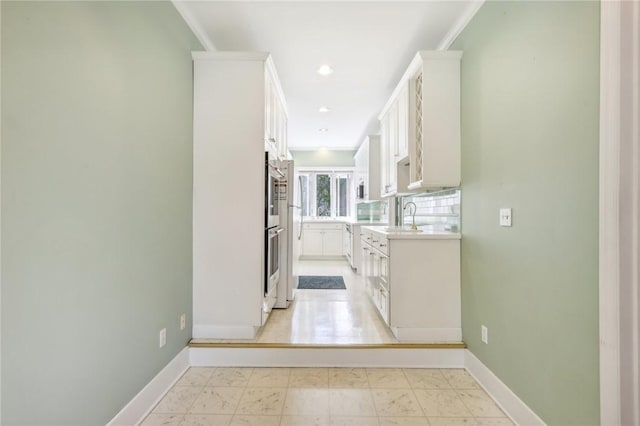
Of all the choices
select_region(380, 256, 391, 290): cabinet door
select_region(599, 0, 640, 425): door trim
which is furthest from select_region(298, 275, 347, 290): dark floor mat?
select_region(599, 0, 640, 425): door trim

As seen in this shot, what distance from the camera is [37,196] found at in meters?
1.10

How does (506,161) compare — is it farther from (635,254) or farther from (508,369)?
(508,369)

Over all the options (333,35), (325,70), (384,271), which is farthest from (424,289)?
(325,70)

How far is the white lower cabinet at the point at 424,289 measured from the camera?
2.37 meters

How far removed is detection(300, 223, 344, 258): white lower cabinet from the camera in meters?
6.74

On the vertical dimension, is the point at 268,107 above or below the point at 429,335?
above

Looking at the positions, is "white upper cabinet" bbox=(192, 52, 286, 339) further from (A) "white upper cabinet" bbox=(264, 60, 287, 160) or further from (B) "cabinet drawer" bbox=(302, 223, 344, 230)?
(B) "cabinet drawer" bbox=(302, 223, 344, 230)

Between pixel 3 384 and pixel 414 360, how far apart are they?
7.64 ft

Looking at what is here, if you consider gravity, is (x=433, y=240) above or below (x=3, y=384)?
above

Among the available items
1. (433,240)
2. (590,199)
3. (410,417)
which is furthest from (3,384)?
(433,240)

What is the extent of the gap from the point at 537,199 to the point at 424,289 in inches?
44.9

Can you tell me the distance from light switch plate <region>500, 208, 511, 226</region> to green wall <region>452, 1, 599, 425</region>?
52mm

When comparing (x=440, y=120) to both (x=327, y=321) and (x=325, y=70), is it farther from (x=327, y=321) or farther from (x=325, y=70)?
(x=327, y=321)

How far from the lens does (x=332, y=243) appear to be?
6.75 metres
